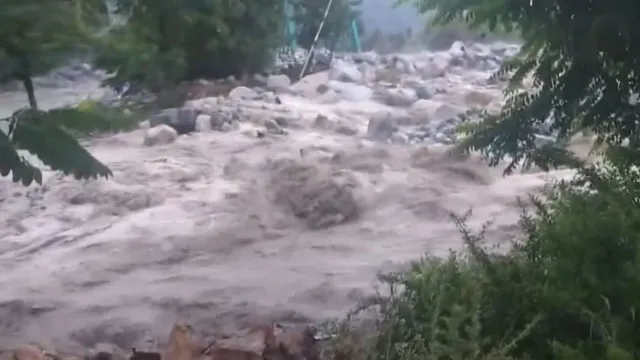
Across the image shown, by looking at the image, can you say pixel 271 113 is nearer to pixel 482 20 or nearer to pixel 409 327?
pixel 482 20

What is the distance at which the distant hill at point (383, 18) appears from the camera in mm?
4088

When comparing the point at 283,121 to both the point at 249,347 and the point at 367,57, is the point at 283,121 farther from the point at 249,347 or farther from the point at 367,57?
the point at 249,347

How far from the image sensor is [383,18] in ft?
15.3

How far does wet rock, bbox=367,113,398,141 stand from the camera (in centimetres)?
351

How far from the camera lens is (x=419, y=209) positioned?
262 centimetres

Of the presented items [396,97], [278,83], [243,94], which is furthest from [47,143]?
[278,83]

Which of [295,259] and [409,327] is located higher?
[409,327]

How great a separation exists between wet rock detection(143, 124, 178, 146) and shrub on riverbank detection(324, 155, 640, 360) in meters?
2.01

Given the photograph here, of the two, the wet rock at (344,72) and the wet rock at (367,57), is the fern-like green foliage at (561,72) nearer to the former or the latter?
the wet rock at (344,72)

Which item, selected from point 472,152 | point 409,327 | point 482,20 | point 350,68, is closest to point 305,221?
point 472,152

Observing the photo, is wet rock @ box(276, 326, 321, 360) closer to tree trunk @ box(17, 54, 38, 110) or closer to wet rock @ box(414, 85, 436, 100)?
tree trunk @ box(17, 54, 38, 110)

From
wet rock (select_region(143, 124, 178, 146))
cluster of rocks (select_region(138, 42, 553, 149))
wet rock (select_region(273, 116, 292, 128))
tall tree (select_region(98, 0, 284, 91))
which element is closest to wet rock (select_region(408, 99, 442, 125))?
cluster of rocks (select_region(138, 42, 553, 149))

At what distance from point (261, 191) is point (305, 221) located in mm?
310

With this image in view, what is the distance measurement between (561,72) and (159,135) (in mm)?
1855
